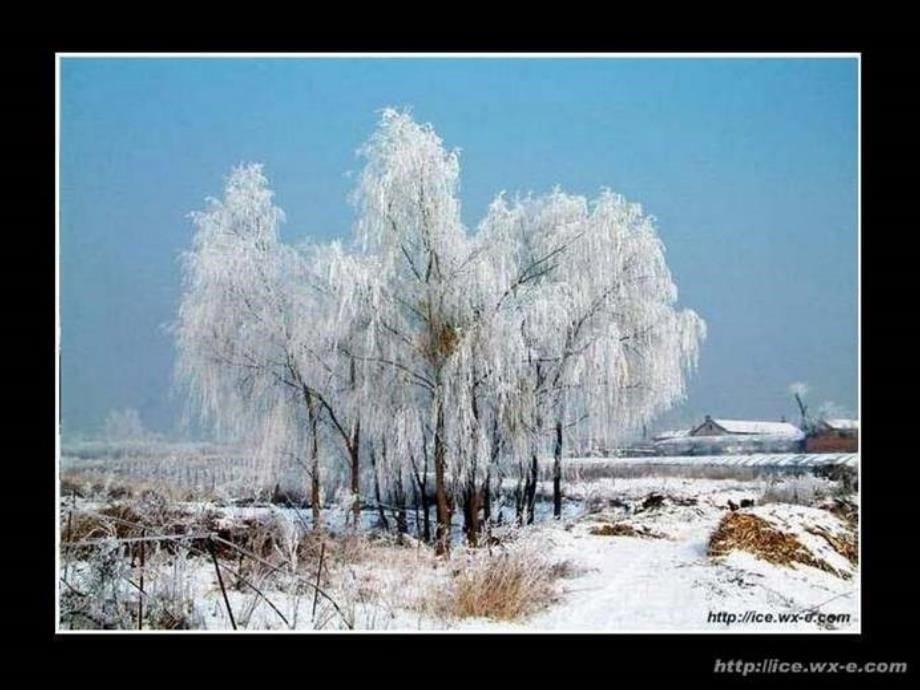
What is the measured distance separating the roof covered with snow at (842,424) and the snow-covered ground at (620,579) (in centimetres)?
34

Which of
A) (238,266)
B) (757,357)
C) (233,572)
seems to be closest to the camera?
(233,572)

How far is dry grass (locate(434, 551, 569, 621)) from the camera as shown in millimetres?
4039

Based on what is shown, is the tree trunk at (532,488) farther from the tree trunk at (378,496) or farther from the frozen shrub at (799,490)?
the frozen shrub at (799,490)

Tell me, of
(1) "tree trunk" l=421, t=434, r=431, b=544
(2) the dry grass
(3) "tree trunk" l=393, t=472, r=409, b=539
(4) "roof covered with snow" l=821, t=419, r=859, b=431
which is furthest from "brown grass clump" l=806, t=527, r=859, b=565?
(3) "tree trunk" l=393, t=472, r=409, b=539

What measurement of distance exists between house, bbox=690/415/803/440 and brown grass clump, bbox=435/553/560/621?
1.13m

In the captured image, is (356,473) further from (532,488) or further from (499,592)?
(499,592)

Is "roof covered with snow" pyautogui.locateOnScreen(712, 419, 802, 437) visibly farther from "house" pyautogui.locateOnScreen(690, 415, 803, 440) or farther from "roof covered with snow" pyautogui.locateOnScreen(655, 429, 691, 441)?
"roof covered with snow" pyautogui.locateOnScreen(655, 429, 691, 441)

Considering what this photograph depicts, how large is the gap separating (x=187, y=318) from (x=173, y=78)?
46.2 inches

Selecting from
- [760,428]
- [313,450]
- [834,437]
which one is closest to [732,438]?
[760,428]
